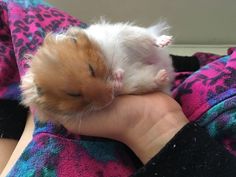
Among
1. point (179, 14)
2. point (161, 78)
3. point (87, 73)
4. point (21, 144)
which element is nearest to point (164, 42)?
point (161, 78)

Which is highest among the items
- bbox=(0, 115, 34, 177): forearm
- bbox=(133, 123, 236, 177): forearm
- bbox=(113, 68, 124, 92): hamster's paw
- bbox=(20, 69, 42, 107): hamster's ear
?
bbox=(113, 68, 124, 92): hamster's paw

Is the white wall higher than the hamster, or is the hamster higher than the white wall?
the hamster

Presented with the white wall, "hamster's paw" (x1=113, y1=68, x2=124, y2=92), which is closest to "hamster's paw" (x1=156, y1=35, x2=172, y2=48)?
"hamster's paw" (x1=113, y1=68, x2=124, y2=92)

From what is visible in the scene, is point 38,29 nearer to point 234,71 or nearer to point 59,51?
point 59,51

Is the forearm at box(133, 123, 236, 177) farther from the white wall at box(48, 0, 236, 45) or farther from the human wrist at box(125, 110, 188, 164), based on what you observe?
the white wall at box(48, 0, 236, 45)

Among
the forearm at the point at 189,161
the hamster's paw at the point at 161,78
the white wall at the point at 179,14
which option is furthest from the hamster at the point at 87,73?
the white wall at the point at 179,14

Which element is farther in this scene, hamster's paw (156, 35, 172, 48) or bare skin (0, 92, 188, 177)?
hamster's paw (156, 35, 172, 48)

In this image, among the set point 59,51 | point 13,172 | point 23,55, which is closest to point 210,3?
point 23,55

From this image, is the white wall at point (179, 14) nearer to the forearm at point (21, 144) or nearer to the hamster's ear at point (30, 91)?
the forearm at point (21, 144)
